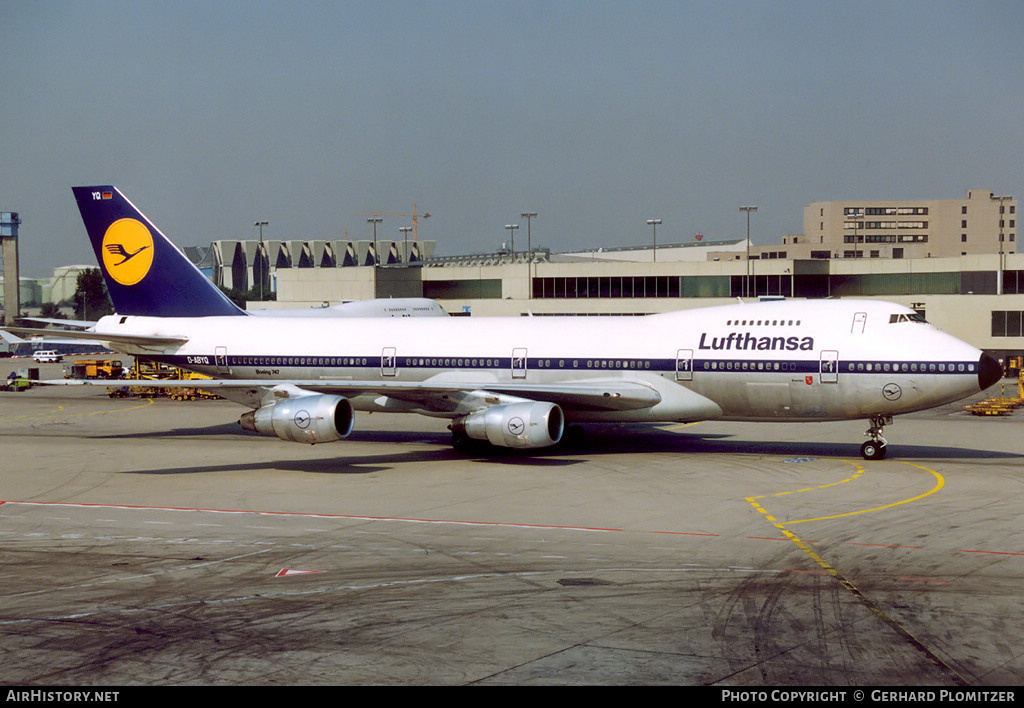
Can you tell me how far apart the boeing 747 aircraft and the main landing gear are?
0.07 m

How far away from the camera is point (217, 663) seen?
15.2m

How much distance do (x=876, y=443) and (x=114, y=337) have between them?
30386mm

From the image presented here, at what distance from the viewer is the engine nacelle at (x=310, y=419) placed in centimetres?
3403

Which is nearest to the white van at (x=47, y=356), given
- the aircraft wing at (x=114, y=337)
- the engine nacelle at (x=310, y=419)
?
the aircraft wing at (x=114, y=337)

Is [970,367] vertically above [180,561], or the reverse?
[970,367]

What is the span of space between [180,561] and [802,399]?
2190 cm

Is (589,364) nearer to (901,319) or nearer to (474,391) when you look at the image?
(474,391)

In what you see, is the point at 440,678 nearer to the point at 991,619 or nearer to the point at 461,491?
the point at 991,619

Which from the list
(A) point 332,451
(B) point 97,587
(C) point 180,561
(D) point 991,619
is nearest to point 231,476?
(A) point 332,451

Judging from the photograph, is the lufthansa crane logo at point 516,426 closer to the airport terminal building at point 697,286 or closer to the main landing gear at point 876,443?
the main landing gear at point 876,443

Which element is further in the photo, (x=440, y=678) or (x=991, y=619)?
(x=991, y=619)

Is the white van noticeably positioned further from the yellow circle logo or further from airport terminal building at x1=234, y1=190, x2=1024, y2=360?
the yellow circle logo

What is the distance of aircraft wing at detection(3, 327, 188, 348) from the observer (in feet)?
129

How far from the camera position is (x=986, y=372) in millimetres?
33406
